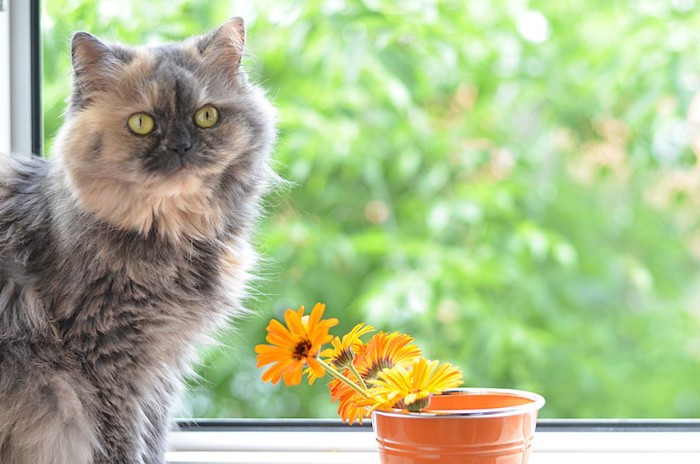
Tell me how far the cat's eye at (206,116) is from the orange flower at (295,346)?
0.88 feet

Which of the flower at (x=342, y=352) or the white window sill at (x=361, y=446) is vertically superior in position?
the flower at (x=342, y=352)

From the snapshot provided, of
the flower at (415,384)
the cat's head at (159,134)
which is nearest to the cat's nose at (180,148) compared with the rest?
the cat's head at (159,134)

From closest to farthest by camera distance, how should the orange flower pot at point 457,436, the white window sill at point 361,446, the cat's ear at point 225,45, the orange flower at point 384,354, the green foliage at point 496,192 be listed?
the orange flower pot at point 457,436 → the orange flower at point 384,354 → the cat's ear at point 225,45 → the white window sill at point 361,446 → the green foliage at point 496,192

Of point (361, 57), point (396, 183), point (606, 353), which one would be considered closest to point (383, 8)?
point (361, 57)

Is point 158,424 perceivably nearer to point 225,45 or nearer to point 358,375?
point 358,375

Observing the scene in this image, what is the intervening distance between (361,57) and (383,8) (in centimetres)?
13

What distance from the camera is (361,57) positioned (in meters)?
1.69

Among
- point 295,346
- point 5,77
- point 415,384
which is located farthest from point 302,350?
point 5,77

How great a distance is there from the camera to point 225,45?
1023mm

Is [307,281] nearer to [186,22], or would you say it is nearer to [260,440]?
[186,22]

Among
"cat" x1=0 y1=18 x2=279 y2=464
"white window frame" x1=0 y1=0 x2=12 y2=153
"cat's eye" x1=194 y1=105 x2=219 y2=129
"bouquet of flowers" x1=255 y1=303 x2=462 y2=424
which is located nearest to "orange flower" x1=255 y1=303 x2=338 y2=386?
"bouquet of flowers" x1=255 y1=303 x2=462 y2=424

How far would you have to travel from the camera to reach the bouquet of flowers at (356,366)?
0.84 meters

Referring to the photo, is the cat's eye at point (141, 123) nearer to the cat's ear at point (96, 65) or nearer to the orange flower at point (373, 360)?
the cat's ear at point (96, 65)

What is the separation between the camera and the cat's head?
3.06ft
